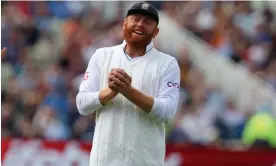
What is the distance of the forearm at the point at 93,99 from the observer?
4.45 meters

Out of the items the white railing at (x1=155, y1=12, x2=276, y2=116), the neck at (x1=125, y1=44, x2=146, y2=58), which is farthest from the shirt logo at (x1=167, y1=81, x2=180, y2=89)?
the white railing at (x1=155, y1=12, x2=276, y2=116)

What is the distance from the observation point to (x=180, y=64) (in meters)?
10.6

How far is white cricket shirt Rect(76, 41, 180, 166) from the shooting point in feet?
14.9

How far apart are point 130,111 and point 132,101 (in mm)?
114

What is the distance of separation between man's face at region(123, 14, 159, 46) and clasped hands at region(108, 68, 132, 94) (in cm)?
29

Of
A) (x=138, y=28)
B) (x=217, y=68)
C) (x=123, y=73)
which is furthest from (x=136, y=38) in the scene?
(x=217, y=68)

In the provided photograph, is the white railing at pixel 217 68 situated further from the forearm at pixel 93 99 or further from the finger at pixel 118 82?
the finger at pixel 118 82

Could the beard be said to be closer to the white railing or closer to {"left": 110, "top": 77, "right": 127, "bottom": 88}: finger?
{"left": 110, "top": 77, "right": 127, "bottom": 88}: finger

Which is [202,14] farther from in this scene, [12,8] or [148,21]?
[148,21]

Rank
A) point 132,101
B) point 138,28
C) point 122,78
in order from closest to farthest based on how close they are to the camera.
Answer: point 122,78
point 132,101
point 138,28

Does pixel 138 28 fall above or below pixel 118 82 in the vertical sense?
above

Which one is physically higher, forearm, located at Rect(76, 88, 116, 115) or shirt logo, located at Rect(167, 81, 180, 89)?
shirt logo, located at Rect(167, 81, 180, 89)

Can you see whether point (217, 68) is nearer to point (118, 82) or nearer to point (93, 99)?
point (93, 99)

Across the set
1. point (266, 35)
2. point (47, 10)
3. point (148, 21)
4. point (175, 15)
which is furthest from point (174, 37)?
point (148, 21)
